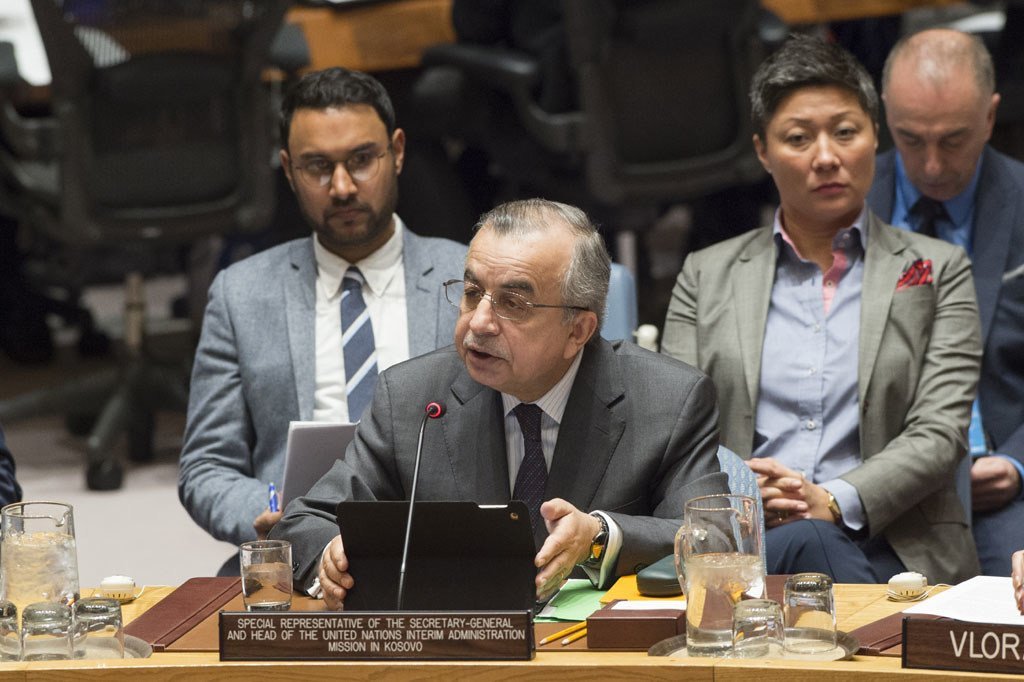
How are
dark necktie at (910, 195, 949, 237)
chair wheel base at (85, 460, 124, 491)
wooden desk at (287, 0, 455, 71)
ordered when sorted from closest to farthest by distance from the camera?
1. dark necktie at (910, 195, 949, 237)
2. chair wheel base at (85, 460, 124, 491)
3. wooden desk at (287, 0, 455, 71)

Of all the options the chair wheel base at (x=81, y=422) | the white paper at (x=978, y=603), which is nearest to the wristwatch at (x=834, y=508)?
the white paper at (x=978, y=603)

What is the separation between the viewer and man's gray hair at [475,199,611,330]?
2.53 meters

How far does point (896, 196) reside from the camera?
11.6 feet

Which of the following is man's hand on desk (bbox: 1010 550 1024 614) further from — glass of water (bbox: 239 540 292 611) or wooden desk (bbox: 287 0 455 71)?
wooden desk (bbox: 287 0 455 71)

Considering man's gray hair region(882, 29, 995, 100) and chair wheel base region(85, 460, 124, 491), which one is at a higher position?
man's gray hair region(882, 29, 995, 100)

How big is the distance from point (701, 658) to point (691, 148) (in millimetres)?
3114

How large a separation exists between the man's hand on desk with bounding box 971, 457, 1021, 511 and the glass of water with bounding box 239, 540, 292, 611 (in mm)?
1698

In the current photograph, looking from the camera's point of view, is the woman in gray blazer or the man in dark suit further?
the man in dark suit

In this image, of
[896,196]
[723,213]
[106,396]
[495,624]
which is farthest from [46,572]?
[723,213]

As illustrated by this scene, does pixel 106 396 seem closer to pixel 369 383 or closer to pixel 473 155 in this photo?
pixel 473 155

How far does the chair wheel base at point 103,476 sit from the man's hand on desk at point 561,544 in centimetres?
301

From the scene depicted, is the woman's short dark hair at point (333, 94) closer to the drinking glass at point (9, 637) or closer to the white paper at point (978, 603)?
the drinking glass at point (9, 637)

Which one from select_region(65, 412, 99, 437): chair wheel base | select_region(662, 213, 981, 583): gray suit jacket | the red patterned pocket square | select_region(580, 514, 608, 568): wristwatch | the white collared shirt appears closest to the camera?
select_region(580, 514, 608, 568): wristwatch

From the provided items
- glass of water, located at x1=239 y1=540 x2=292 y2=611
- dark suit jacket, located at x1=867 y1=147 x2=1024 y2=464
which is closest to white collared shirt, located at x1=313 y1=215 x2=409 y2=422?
glass of water, located at x1=239 y1=540 x2=292 y2=611
